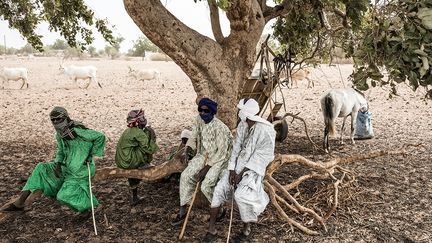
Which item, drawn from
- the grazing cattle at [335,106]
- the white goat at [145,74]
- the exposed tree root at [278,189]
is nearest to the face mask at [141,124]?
the exposed tree root at [278,189]

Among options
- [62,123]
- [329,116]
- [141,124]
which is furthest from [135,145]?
[329,116]

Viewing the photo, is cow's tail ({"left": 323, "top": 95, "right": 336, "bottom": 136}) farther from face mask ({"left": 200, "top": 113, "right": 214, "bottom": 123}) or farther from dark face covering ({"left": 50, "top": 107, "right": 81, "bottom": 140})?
dark face covering ({"left": 50, "top": 107, "right": 81, "bottom": 140})

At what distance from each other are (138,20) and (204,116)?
1.70 metres

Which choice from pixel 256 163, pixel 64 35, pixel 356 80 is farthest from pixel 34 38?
pixel 356 80

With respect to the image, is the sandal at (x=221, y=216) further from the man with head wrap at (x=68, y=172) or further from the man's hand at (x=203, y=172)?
the man with head wrap at (x=68, y=172)

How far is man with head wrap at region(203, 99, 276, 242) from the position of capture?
15.9 ft

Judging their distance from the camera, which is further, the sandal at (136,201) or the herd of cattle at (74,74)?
the herd of cattle at (74,74)

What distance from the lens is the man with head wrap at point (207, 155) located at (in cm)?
517

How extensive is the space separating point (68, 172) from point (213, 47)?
8.65 feet

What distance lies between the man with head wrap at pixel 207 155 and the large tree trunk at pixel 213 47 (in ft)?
3.29

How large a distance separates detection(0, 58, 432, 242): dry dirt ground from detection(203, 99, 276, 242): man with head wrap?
0.50 m

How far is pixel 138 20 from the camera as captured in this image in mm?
5785

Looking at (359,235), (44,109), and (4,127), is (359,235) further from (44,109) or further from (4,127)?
(44,109)

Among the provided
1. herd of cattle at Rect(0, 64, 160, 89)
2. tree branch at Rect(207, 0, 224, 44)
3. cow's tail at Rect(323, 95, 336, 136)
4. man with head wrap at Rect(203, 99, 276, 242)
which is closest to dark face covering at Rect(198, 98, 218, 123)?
man with head wrap at Rect(203, 99, 276, 242)
